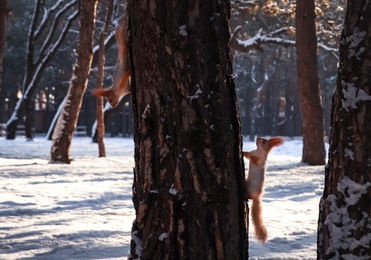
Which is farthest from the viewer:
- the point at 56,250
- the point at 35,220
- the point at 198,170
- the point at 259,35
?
the point at 259,35

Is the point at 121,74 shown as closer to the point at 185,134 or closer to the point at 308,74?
the point at 185,134

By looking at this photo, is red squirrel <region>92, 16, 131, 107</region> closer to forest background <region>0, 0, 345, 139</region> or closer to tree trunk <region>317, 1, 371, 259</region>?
tree trunk <region>317, 1, 371, 259</region>

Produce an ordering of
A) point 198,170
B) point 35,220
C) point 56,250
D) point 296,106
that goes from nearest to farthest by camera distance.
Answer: point 198,170, point 56,250, point 35,220, point 296,106

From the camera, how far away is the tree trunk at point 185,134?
108 inches

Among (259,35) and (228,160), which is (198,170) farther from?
(259,35)

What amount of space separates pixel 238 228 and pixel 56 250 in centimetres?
268

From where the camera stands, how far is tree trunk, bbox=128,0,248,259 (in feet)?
9.04

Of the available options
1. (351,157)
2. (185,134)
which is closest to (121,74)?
(185,134)

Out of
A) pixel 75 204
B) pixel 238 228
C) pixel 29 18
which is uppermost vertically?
pixel 29 18

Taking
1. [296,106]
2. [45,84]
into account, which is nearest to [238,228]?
[45,84]

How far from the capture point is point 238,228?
285cm

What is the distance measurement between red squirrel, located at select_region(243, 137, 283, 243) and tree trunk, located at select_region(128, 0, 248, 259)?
0.27m

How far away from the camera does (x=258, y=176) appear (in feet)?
10.2

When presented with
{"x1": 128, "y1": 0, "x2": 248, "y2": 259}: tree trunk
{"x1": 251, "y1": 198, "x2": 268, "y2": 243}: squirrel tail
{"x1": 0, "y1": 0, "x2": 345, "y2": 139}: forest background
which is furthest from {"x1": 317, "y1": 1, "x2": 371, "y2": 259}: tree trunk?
{"x1": 0, "y1": 0, "x2": 345, "y2": 139}: forest background
